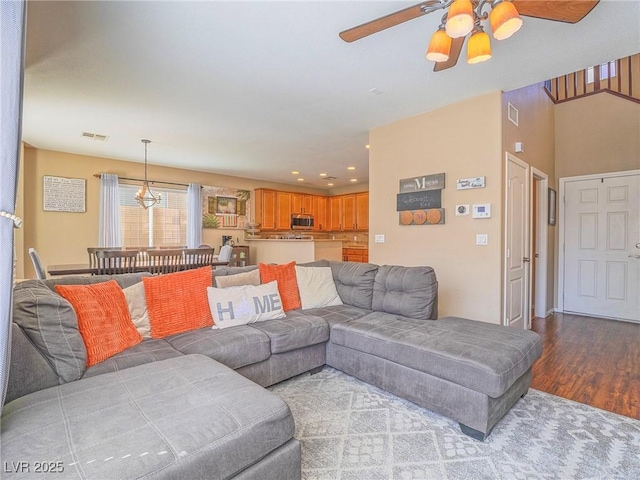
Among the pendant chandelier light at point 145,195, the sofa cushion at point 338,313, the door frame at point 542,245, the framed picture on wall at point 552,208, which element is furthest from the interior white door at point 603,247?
the pendant chandelier light at point 145,195

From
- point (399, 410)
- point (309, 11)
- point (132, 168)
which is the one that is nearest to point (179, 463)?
point (399, 410)

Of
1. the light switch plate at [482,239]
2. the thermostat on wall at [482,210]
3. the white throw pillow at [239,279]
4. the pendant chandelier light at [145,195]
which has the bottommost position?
the white throw pillow at [239,279]

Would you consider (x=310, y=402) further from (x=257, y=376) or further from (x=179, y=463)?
(x=179, y=463)

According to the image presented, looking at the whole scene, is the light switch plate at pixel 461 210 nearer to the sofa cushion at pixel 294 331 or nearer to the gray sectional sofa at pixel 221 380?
the gray sectional sofa at pixel 221 380

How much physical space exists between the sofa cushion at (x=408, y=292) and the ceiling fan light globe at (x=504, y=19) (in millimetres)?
1806

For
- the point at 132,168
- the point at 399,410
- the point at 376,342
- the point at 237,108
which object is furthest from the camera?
the point at 132,168

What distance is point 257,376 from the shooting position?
2.30 metres

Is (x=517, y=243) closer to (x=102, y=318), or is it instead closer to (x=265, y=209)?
(x=102, y=318)

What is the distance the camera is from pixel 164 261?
148 inches

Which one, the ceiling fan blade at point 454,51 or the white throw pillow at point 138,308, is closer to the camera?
the ceiling fan blade at point 454,51

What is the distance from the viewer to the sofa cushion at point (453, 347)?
1.82 meters

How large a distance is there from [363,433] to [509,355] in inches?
38.9

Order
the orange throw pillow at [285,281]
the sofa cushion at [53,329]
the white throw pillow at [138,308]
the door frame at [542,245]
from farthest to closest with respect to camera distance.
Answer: the door frame at [542,245] → the orange throw pillow at [285,281] → the white throw pillow at [138,308] → the sofa cushion at [53,329]

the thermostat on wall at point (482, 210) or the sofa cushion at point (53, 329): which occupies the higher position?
the thermostat on wall at point (482, 210)
